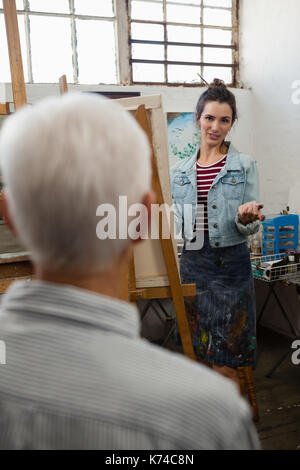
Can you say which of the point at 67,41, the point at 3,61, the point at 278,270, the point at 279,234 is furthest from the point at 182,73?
the point at 278,270

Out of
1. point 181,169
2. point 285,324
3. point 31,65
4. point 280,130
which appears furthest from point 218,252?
point 31,65

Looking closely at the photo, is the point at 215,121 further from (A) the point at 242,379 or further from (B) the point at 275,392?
(B) the point at 275,392

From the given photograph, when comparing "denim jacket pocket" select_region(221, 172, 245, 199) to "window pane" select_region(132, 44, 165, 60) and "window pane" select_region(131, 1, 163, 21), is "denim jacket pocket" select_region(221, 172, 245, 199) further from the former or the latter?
"window pane" select_region(131, 1, 163, 21)

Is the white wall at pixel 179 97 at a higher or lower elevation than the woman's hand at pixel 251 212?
higher

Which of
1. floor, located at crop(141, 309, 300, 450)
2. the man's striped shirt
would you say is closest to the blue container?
floor, located at crop(141, 309, 300, 450)

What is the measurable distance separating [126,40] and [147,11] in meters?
0.34

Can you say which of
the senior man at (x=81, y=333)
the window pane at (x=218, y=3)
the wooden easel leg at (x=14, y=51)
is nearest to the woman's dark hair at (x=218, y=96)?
the wooden easel leg at (x=14, y=51)

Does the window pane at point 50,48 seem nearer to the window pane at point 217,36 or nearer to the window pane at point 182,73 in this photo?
the window pane at point 182,73

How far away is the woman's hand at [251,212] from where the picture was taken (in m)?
1.61

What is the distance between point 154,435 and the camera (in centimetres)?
44

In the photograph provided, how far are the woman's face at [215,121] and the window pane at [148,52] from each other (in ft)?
6.35

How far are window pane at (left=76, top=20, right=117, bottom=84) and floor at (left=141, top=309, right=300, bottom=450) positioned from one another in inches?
82.8

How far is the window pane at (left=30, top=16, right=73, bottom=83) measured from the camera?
10.5 ft

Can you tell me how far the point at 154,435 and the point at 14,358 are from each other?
0.57 ft
